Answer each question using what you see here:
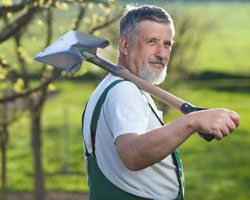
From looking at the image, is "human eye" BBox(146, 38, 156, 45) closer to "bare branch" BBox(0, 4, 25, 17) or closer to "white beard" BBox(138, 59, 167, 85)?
"white beard" BBox(138, 59, 167, 85)

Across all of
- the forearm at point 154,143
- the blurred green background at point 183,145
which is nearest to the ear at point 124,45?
the forearm at point 154,143

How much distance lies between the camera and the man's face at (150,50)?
2209mm

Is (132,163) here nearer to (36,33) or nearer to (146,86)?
(146,86)

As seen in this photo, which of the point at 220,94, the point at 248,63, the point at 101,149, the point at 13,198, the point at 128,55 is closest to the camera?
the point at 101,149

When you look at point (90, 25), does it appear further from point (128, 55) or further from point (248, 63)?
point (248, 63)

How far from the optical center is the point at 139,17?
223cm

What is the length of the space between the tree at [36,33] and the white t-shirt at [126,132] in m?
2.42

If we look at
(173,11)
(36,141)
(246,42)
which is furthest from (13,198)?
(246,42)

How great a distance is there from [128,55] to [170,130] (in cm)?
70

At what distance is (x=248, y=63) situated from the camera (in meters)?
31.2

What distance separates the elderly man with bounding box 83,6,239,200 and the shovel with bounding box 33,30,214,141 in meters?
0.07

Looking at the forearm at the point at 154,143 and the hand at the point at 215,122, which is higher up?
the hand at the point at 215,122

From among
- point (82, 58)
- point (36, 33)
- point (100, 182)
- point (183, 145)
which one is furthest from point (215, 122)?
point (183, 145)

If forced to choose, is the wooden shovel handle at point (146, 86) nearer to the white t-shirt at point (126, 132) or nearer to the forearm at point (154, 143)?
the white t-shirt at point (126, 132)
